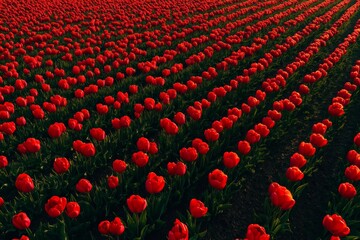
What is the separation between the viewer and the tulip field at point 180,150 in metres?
3.42

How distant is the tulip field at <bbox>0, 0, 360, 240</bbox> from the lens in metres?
3.42

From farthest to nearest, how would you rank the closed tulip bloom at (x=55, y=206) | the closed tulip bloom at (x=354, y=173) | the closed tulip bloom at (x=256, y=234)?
the closed tulip bloom at (x=354, y=173)
the closed tulip bloom at (x=55, y=206)
the closed tulip bloom at (x=256, y=234)

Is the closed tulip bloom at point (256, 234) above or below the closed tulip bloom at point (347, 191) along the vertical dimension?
above

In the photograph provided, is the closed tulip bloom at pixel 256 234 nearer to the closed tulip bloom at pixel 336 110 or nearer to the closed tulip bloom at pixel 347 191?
the closed tulip bloom at pixel 347 191

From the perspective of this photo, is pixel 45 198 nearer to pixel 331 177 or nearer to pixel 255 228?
pixel 255 228

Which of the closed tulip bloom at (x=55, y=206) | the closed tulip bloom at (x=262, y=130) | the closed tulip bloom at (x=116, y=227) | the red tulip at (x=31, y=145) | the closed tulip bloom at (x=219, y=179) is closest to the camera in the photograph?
the closed tulip bloom at (x=116, y=227)

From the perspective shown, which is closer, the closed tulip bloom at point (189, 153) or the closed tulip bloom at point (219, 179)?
the closed tulip bloom at point (219, 179)

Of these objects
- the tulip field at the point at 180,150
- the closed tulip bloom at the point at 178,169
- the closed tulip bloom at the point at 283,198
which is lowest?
the tulip field at the point at 180,150

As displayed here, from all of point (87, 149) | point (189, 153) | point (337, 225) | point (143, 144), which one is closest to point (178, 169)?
point (189, 153)

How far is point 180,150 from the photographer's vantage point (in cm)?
387

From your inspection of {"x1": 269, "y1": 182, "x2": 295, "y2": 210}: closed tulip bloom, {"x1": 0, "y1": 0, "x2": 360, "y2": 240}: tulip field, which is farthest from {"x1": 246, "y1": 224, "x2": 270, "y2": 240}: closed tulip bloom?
{"x1": 269, "y1": 182, "x2": 295, "y2": 210}: closed tulip bloom

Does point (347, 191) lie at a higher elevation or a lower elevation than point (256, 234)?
lower

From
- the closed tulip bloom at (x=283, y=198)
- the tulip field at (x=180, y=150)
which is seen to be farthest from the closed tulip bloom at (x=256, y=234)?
the closed tulip bloom at (x=283, y=198)

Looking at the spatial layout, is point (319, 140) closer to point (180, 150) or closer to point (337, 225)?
point (337, 225)
